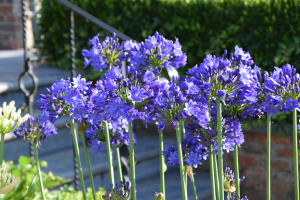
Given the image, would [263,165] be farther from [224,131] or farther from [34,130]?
[34,130]

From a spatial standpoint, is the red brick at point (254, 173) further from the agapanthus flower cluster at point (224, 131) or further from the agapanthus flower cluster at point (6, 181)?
the agapanthus flower cluster at point (6, 181)

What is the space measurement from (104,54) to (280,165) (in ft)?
7.91

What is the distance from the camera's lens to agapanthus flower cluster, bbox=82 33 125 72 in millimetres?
1215

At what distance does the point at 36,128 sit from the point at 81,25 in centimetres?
312

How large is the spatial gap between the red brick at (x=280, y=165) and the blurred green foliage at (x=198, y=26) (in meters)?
0.82

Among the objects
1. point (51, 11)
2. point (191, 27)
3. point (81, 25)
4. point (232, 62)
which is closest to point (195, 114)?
point (232, 62)

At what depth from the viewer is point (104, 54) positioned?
1.24m

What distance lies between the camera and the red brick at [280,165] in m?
3.12

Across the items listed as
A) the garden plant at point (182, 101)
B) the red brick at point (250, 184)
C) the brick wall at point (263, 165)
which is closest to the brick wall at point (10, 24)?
the brick wall at point (263, 165)

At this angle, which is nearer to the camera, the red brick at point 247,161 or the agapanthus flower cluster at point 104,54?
the agapanthus flower cluster at point 104,54

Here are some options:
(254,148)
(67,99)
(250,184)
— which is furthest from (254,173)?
(67,99)

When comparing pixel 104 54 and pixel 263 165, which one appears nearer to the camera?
pixel 104 54

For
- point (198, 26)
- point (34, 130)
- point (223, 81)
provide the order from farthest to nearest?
point (198, 26) → point (34, 130) → point (223, 81)

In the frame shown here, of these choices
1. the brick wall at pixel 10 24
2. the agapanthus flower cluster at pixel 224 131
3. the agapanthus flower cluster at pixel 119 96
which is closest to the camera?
the agapanthus flower cluster at pixel 119 96
